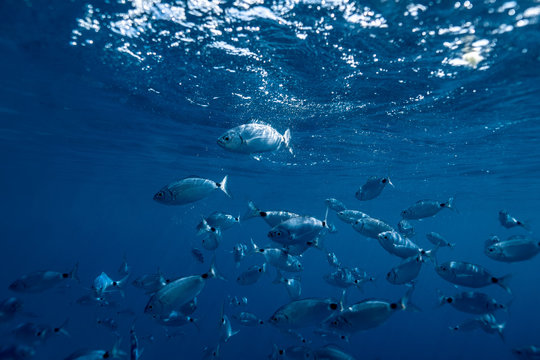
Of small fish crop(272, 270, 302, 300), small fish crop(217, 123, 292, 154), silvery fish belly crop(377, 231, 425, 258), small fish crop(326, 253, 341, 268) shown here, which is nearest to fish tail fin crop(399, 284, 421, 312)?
silvery fish belly crop(377, 231, 425, 258)

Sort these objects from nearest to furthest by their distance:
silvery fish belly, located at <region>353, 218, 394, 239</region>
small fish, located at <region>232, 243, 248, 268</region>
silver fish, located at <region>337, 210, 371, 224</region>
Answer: silvery fish belly, located at <region>353, 218, 394, 239</region>
silver fish, located at <region>337, 210, 371, 224</region>
small fish, located at <region>232, 243, 248, 268</region>

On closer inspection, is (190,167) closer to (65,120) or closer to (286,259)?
(65,120)

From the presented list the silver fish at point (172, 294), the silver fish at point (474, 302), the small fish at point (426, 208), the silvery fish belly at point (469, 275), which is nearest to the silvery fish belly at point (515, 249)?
the silvery fish belly at point (469, 275)

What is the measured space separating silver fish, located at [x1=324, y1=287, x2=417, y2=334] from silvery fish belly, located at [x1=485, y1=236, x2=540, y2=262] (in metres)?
2.78

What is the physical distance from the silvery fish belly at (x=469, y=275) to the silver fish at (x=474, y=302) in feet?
3.00

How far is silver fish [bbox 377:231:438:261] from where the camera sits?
19.2 ft

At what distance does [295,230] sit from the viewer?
5.09 m

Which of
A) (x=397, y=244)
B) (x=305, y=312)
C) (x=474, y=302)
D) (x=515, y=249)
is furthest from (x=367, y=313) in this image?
(x=515, y=249)

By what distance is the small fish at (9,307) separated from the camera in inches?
306

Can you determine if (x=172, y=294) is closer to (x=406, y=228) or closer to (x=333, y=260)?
(x=333, y=260)

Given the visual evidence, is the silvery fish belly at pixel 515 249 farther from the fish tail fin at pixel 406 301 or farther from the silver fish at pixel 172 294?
the silver fish at pixel 172 294

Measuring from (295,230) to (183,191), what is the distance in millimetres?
1890

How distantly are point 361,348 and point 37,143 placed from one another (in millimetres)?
31448

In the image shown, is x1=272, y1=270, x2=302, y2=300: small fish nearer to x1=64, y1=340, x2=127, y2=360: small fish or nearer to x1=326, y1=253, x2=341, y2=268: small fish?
x1=326, y1=253, x2=341, y2=268: small fish
